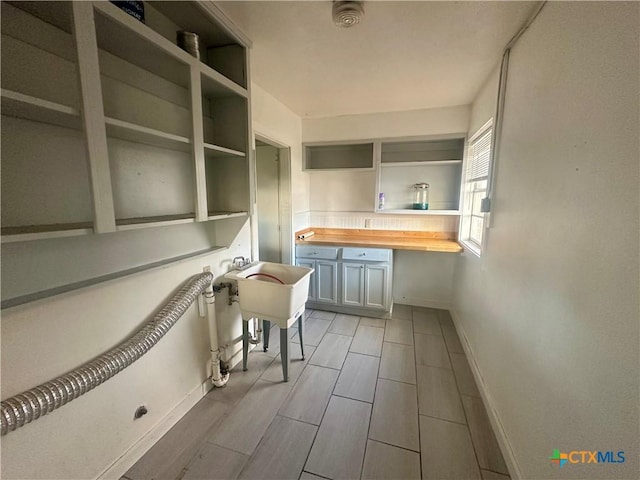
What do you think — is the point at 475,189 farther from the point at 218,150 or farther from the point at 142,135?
the point at 142,135

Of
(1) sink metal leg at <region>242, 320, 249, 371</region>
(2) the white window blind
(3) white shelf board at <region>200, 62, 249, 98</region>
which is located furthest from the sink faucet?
(2) the white window blind

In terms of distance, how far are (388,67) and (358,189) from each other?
5.43ft

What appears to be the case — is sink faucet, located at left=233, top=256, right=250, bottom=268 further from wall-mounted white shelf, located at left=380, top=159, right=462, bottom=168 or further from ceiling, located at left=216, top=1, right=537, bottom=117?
wall-mounted white shelf, located at left=380, top=159, right=462, bottom=168

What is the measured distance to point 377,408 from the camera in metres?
1.82

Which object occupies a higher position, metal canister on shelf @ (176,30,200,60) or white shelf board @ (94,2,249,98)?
metal canister on shelf @ (176,30,200,60)

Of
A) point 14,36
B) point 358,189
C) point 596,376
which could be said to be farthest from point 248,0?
point 358,189

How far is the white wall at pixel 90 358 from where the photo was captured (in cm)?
99

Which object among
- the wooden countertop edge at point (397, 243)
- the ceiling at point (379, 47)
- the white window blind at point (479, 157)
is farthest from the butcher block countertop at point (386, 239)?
the ceiling at point (379, 47)

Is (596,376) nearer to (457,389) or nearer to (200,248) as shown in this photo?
(457,389)

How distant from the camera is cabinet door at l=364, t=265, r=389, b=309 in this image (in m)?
3.01

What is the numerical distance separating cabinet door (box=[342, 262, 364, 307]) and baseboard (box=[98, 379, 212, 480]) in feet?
5.62

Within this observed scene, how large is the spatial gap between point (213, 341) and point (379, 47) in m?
2.32

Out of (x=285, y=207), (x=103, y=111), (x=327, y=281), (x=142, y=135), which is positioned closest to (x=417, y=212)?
(x=327, y=281)

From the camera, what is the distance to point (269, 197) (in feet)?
10.3
